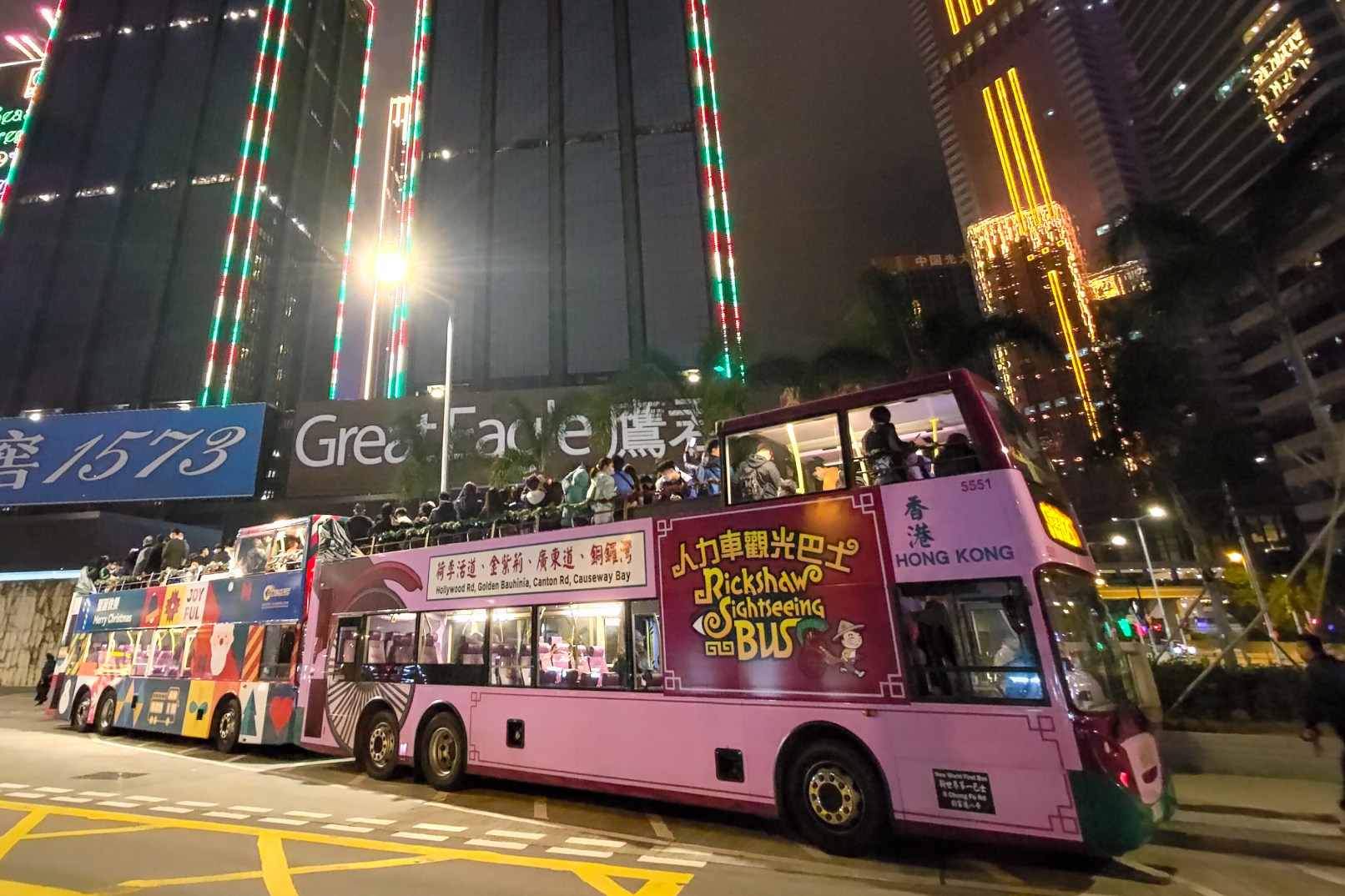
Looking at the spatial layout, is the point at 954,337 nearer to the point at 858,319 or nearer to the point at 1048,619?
the point at 858,319

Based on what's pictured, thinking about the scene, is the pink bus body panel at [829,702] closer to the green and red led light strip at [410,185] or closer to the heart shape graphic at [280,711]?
the heart shape graphic at [280,711]

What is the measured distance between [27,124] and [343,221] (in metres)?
26.6

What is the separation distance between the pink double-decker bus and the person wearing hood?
2 centimetres

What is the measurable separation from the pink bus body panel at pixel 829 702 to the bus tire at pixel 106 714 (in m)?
10.6

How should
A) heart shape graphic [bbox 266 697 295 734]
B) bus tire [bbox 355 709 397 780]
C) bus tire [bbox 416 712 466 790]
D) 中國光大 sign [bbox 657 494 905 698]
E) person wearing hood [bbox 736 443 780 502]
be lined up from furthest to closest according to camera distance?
heart shape graphic [bbox 266 697 295 734]
bus tire [bbox 355 709 397 780]
bus tire [bbox 416 712 466 790]
person wearing hood [bbox 736 443 780 502]
中國光大 sign [bbox 657 494 905 698]

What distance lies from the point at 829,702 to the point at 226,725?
1143 cm

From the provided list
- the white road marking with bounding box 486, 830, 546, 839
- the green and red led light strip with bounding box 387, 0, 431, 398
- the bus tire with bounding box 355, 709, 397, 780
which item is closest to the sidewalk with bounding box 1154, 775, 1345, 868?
the white road marking with bounding box 486, 830, 546, 839

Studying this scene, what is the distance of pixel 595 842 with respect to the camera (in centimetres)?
608

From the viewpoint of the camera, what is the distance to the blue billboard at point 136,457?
2781cm

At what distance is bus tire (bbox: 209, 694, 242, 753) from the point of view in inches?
442

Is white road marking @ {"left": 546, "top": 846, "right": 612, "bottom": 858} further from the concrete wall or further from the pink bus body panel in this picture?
the concrete wall

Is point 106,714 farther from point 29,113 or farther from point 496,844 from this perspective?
point 29,113

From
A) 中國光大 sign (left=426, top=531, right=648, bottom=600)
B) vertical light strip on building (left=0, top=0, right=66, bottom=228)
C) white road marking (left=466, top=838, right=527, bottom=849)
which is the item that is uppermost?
vertical light strip on building (left=0, top=0, right=66, bottom=228)

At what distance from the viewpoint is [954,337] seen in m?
16.8
